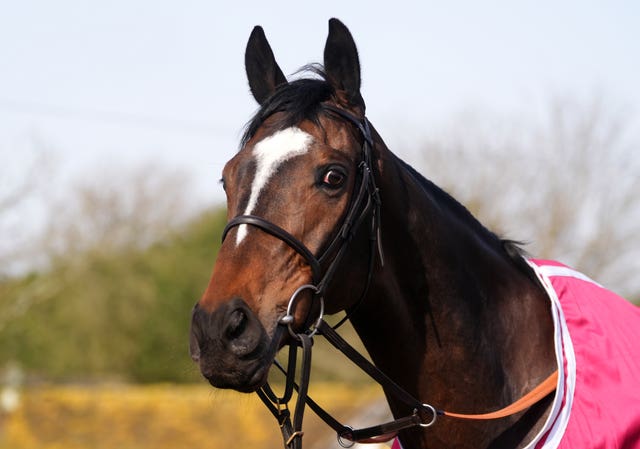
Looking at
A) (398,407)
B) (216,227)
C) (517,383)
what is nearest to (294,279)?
(398,407)

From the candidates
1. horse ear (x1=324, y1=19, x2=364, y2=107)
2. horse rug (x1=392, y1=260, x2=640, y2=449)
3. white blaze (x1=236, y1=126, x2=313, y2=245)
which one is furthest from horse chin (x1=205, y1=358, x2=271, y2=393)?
horse ear (x1=324, y1=19, x2=364, y2=107)

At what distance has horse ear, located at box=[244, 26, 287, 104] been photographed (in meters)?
3.84

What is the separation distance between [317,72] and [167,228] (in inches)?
1299

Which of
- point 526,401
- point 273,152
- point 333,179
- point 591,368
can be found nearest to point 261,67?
point 273,152

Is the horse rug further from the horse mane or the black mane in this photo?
the black mane

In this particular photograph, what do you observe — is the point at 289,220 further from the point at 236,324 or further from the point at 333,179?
the point at 236,324

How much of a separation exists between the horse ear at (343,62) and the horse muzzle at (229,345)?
106cm

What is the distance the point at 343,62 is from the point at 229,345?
4.13 ft

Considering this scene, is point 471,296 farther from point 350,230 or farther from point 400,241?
point 350,230

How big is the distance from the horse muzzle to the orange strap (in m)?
0.98

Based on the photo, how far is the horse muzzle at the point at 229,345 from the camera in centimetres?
297

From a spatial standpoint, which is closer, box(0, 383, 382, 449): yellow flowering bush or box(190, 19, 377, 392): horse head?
box(190, 19, 377, 392): horse head

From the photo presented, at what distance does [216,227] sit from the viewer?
33.7 m

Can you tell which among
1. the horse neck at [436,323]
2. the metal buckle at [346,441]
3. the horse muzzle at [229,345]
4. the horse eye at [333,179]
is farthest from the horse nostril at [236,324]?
the metal buckle at [346,441]
